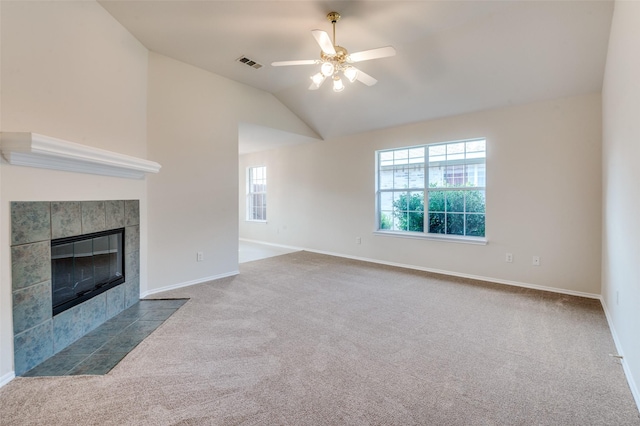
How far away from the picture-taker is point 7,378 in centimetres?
187

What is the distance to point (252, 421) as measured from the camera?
1.54 metres

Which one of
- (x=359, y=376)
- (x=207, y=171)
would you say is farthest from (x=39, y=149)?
(x=359, y=376)

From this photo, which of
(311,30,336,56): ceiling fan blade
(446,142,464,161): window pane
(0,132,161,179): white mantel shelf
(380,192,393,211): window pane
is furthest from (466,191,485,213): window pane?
(0,132,161,179): white mantel shelf

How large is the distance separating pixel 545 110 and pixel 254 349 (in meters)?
4.36

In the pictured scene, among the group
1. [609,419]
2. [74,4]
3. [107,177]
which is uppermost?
[74,4]

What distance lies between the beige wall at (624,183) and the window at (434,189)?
1.50 m

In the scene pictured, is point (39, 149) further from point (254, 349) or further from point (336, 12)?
point (336, 12)

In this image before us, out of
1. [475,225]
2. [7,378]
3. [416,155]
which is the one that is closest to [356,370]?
[7,378]

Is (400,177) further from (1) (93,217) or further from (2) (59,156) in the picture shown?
(2) (59,156)

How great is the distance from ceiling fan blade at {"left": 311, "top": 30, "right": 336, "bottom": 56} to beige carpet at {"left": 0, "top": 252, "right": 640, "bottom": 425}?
2487mm

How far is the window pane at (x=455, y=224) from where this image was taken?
452 cm

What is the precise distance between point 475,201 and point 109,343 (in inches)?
185

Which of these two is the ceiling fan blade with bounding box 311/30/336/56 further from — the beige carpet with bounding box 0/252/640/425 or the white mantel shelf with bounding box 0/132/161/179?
the beige carpet with bounding box 0/252/640/425

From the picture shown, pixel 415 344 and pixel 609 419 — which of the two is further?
pixel 415 344
